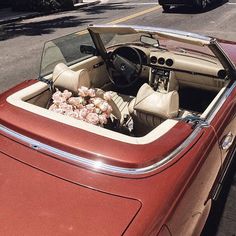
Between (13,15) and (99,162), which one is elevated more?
(99,162)

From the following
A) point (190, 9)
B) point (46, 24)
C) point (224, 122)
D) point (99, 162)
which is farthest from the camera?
point (190, 9)

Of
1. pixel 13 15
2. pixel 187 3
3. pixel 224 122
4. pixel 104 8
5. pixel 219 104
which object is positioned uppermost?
pixel 219 104

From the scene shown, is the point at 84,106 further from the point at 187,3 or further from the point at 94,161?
the point at 187,3

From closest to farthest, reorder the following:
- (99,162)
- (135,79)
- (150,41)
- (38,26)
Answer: (99,162), (135,79), (150,41), (38,26)

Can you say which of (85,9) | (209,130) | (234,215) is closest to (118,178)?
(209,130)

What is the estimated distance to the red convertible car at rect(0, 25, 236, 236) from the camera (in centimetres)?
215

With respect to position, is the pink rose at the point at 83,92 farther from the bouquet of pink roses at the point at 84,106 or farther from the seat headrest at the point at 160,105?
the seat headrest at the point at 160,105

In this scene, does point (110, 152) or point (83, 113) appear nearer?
point (110, 152)

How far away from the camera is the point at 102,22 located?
47.7 ft

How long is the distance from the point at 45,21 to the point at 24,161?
13856 mm

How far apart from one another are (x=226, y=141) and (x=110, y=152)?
4.17 ft

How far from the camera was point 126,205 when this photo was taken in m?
2.20

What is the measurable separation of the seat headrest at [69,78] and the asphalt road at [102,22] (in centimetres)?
181

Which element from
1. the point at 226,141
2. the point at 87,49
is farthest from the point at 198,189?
the point at 87,49
